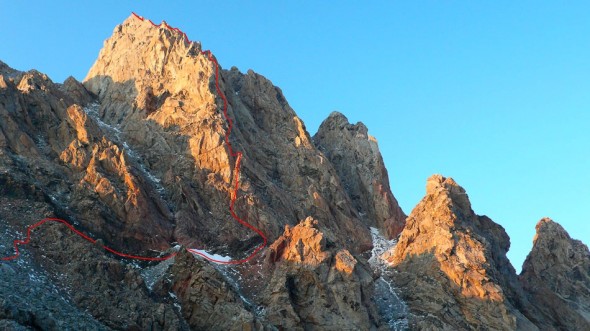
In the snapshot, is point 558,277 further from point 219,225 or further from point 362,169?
point 219,225

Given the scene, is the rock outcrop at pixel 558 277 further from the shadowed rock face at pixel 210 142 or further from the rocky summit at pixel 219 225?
the shadowed rock face at pixel 210 142

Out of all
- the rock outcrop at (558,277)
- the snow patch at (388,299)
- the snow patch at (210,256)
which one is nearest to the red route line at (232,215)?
the snow patch at (210,256)

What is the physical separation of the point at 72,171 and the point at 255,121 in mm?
34586

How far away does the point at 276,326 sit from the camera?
60.6 meters

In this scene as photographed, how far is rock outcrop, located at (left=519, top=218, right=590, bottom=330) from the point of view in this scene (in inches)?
3196

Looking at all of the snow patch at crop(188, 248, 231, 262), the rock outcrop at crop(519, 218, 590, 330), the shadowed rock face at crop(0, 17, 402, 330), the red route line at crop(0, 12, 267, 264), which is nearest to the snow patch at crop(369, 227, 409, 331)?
the shadowed rock face at crop(0, 17, 402, 330)

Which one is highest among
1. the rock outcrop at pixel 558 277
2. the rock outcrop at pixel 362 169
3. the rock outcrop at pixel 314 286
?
the rock outcrop at pixel 362 169

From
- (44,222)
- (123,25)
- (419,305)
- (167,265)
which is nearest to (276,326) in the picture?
(167,265)

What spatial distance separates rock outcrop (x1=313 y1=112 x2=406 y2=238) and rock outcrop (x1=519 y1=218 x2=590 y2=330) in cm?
1980

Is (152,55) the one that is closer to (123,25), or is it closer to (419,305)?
(123,25)

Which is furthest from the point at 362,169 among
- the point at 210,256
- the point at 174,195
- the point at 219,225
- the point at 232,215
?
the point at 210,256

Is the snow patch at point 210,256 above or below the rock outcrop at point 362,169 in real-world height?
below

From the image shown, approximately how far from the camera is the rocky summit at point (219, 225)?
5788cm

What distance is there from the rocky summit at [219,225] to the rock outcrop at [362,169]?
0.28 meters
